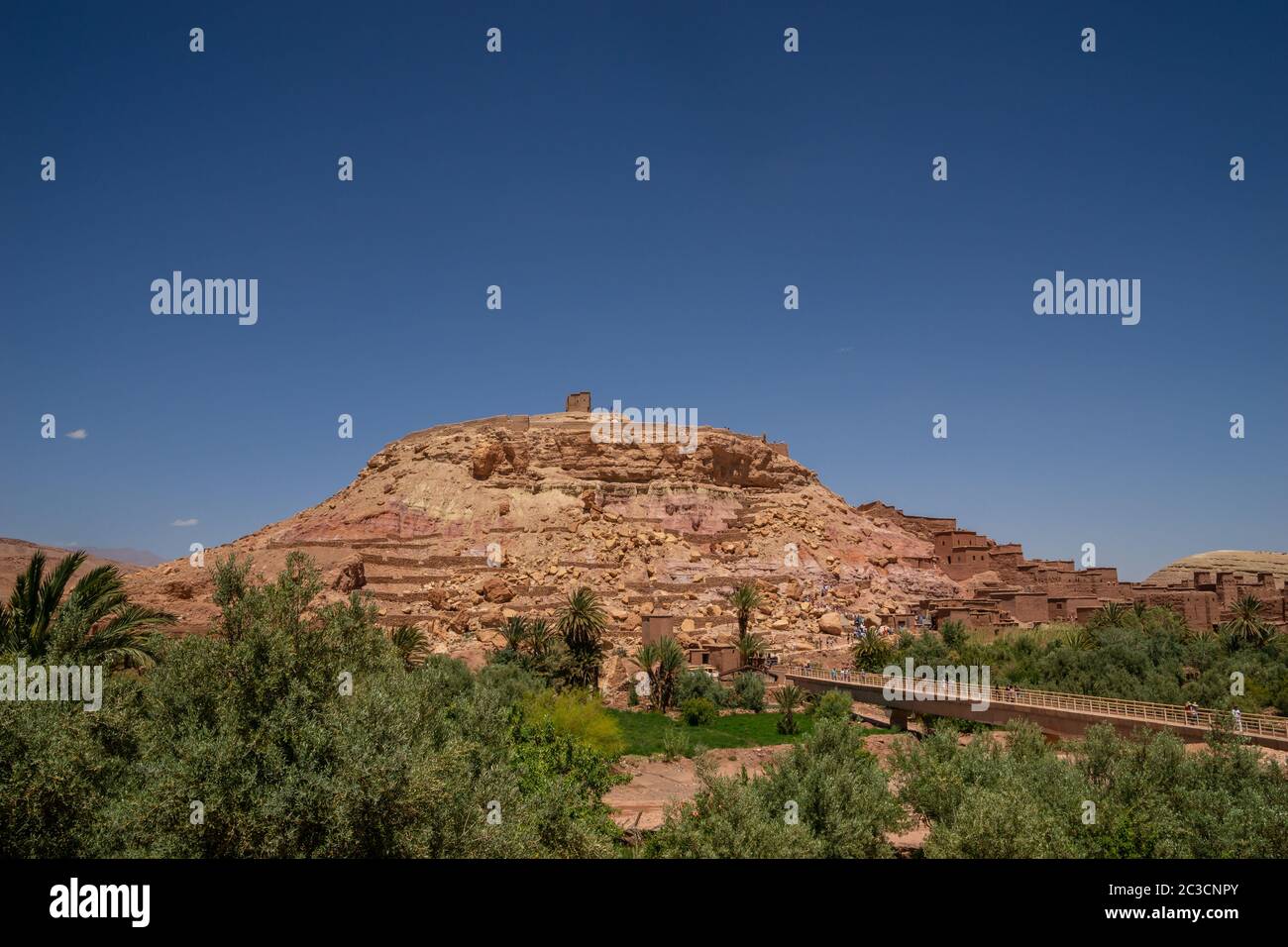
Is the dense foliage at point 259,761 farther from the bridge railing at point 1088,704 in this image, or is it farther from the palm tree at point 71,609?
the bridge railing at point 1088,704

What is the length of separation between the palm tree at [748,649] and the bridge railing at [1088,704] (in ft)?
14.2

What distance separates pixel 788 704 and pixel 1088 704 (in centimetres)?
1049

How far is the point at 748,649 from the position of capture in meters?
38.6

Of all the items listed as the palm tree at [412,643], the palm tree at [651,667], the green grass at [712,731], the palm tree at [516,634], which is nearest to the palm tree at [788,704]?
the green grass at [712,731]

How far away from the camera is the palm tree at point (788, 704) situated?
1227 inches

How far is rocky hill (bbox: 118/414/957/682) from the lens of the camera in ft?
136

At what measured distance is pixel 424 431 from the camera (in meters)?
59.5

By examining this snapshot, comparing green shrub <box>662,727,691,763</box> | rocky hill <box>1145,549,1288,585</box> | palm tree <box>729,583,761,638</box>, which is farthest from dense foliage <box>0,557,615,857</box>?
rocky hill <box>1145,549,1288,585</box>

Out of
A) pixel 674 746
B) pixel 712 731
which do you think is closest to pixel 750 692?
pixel 712 731

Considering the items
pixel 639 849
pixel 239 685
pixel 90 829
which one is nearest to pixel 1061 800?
pixel 639 849

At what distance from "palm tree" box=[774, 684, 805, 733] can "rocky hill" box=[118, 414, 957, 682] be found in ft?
22.5

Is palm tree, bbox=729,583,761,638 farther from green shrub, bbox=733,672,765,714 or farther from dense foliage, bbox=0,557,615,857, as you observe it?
dense foliage, bbox=0,557,615,857
